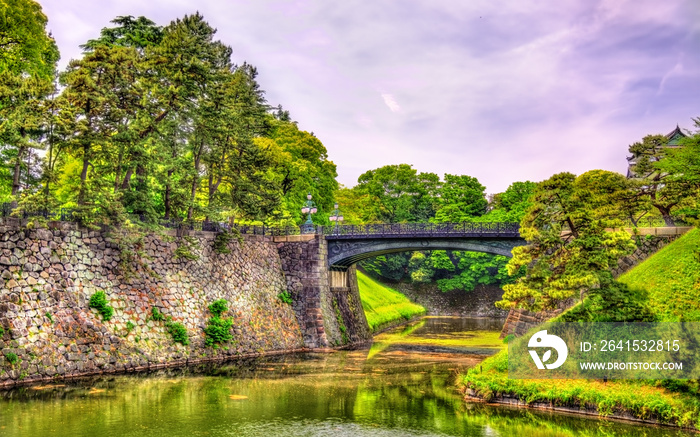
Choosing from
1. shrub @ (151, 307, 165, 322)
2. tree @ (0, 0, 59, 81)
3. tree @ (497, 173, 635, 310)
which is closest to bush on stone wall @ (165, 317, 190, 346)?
shrub @ (151, 307, 165, 322)

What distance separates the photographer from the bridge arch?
4072cm

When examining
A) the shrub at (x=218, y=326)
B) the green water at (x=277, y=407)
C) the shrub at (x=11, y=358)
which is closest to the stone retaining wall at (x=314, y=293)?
the shrub at (x=218, y=326)

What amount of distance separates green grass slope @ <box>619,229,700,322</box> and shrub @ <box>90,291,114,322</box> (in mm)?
26297

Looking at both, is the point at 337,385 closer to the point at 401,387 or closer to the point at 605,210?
the point at 401,387

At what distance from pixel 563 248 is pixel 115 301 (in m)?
23.2

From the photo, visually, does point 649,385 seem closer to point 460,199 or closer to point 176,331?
point 176,331

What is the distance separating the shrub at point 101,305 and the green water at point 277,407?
3680mm

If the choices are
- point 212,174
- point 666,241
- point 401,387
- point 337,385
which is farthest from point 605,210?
point 212,174

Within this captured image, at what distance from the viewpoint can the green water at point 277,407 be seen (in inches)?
731

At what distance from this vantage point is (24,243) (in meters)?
27.4

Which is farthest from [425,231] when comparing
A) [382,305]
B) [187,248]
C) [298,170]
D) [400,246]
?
[382,305]

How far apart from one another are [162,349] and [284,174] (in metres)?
23.1

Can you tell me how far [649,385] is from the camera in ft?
66.4

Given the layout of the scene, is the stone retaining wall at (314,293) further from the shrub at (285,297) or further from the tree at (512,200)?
the tree at (512,200)
